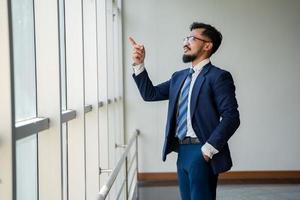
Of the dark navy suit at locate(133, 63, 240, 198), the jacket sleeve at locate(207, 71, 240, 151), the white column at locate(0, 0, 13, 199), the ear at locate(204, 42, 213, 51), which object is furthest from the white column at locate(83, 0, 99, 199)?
the white column at locate(0, 0, 13, 199)

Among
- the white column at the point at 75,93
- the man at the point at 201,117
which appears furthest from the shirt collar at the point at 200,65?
the white column at the point at 75,93

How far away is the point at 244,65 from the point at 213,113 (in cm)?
376

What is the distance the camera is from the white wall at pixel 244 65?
5.78m

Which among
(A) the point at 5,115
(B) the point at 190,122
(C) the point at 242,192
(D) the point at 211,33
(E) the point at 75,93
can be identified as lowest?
(C) the point at 242,192

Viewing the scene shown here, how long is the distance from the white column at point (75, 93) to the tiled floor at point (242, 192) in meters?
2.39

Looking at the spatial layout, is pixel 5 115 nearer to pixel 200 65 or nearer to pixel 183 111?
pixel 183 111

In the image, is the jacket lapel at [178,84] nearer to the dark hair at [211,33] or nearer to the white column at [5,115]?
the dark hair at [211,33]

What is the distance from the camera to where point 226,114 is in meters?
2.20

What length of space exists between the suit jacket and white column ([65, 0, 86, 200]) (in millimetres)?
551

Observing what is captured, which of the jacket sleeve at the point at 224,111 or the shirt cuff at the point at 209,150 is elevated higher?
the jacket sleeve at the point at 224,111

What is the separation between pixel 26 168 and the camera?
167 centimetres

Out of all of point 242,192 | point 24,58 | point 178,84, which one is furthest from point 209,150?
point 242,192

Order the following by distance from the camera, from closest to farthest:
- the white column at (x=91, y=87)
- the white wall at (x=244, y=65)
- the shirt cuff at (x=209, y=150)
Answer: the shirt cuff at (x=209, y=150)
the white column at (x=91, y=87)
the white wall at (x=244, y=65)

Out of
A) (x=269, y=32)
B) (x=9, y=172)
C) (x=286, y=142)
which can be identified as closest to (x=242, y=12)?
(x=269, y=32)
